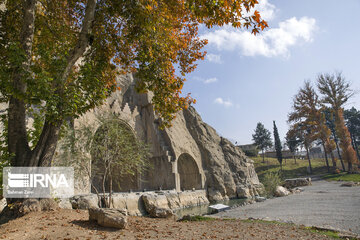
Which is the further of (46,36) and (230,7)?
(46,36)

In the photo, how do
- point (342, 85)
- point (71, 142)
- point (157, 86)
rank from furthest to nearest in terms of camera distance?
point (342, 85)
point (71, 142)
point (157, 86)

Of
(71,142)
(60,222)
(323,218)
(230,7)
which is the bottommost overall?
(323,218)

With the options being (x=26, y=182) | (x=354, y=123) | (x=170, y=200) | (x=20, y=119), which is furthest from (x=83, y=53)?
(x=354, y=123)

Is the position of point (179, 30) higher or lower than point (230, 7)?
higher

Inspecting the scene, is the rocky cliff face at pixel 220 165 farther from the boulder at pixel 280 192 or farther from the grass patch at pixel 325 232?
the grass patch at pixel 325 232

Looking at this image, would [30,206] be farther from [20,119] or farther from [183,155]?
[183,155]

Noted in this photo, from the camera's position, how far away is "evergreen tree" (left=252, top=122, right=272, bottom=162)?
64.5m

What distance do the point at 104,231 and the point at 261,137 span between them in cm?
6458

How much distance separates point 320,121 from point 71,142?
138ft

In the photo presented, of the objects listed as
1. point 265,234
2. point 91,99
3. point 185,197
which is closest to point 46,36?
point 91,99

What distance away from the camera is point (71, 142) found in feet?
36.0

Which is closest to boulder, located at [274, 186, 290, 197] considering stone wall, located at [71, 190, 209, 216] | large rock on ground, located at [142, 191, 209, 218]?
large rock on ground, located at [142, 191, 209, 218]

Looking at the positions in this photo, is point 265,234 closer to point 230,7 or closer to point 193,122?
point 230,7

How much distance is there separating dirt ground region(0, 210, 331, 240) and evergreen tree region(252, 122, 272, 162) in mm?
59737
